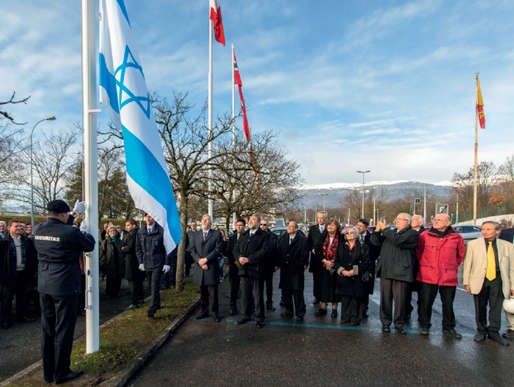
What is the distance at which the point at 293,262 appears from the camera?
6938mm

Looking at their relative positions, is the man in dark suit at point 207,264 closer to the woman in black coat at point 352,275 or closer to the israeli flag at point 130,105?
the israeli flag at point 130,105

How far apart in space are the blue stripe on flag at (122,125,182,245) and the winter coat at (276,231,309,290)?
2.73 meters

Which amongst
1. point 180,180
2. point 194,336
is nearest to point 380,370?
point 194,336

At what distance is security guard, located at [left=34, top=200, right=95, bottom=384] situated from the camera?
3867mm

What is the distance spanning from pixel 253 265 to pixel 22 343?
152 inches

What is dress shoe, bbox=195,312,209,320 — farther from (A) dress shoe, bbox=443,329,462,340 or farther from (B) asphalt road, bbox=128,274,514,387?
(A) dress shoe, bbox=443,329,462,340

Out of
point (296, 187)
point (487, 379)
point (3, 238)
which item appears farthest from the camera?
point (296, 187)

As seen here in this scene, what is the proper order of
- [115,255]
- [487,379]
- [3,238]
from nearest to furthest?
[487,379]
[3,238]
[115,255]

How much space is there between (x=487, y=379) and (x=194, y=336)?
408 centimetres

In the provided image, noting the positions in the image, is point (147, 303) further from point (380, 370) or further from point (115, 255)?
point (380, 370)

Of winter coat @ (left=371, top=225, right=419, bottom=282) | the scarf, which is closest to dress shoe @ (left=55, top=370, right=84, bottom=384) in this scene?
the scarf

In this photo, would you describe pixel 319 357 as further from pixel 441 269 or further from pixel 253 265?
pixel 441 269

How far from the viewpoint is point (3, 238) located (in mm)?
6359

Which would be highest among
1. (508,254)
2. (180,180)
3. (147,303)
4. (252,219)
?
(180,180)
